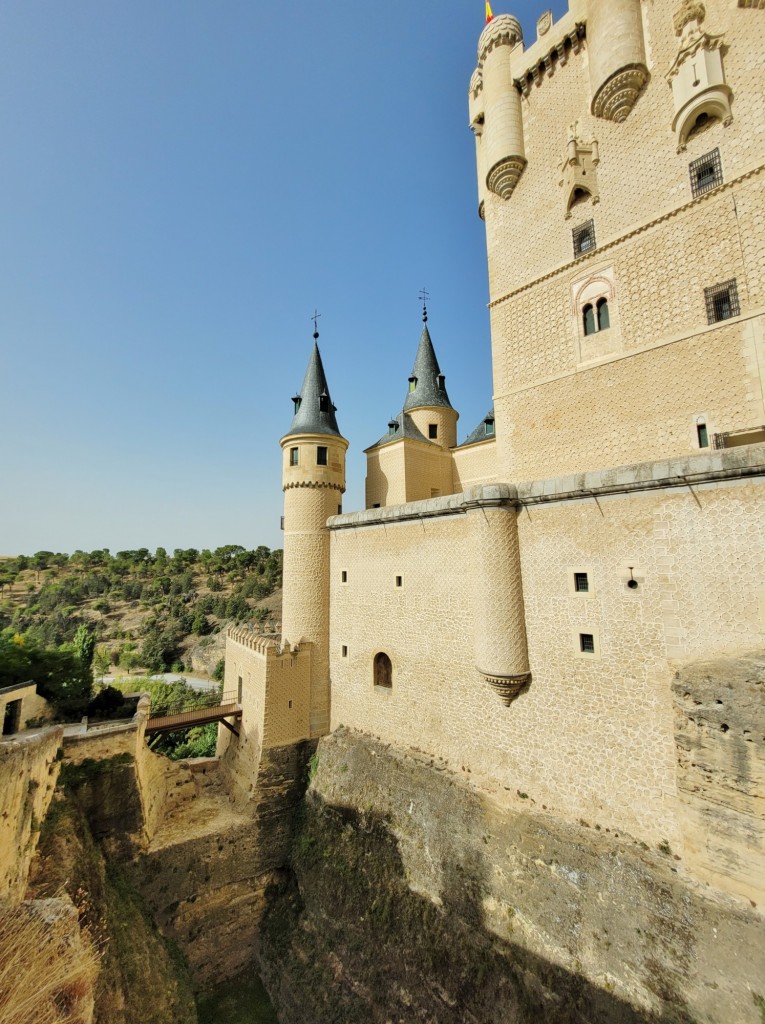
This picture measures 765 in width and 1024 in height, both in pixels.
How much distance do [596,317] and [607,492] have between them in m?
4.52

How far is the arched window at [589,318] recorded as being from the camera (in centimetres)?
1010

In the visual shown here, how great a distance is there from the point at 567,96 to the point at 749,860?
620 inches

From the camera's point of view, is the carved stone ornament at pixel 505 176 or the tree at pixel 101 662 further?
the tree at pixel 101 662

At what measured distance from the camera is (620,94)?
950cm

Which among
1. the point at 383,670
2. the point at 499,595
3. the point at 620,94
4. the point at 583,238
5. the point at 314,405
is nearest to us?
the point at 499,595

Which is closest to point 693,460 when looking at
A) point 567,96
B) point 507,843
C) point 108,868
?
point 507,843

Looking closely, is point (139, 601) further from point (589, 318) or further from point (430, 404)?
Answer: point (589, 318)

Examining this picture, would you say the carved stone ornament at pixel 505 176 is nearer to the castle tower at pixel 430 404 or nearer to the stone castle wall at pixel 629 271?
the stone castle wall at pixel 629 271

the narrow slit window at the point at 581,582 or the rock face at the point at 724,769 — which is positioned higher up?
the narrow slit window at the point at 581,582

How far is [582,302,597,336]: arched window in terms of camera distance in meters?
10.1

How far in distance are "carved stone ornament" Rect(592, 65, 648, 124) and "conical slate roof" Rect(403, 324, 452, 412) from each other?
9229 mm

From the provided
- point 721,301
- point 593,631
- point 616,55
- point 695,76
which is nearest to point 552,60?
point 616,55

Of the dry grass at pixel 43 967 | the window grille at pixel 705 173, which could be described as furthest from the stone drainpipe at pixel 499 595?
the dry grass at pixel 43 967

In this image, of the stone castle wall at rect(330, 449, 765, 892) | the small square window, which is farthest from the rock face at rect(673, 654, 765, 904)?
the small square window
